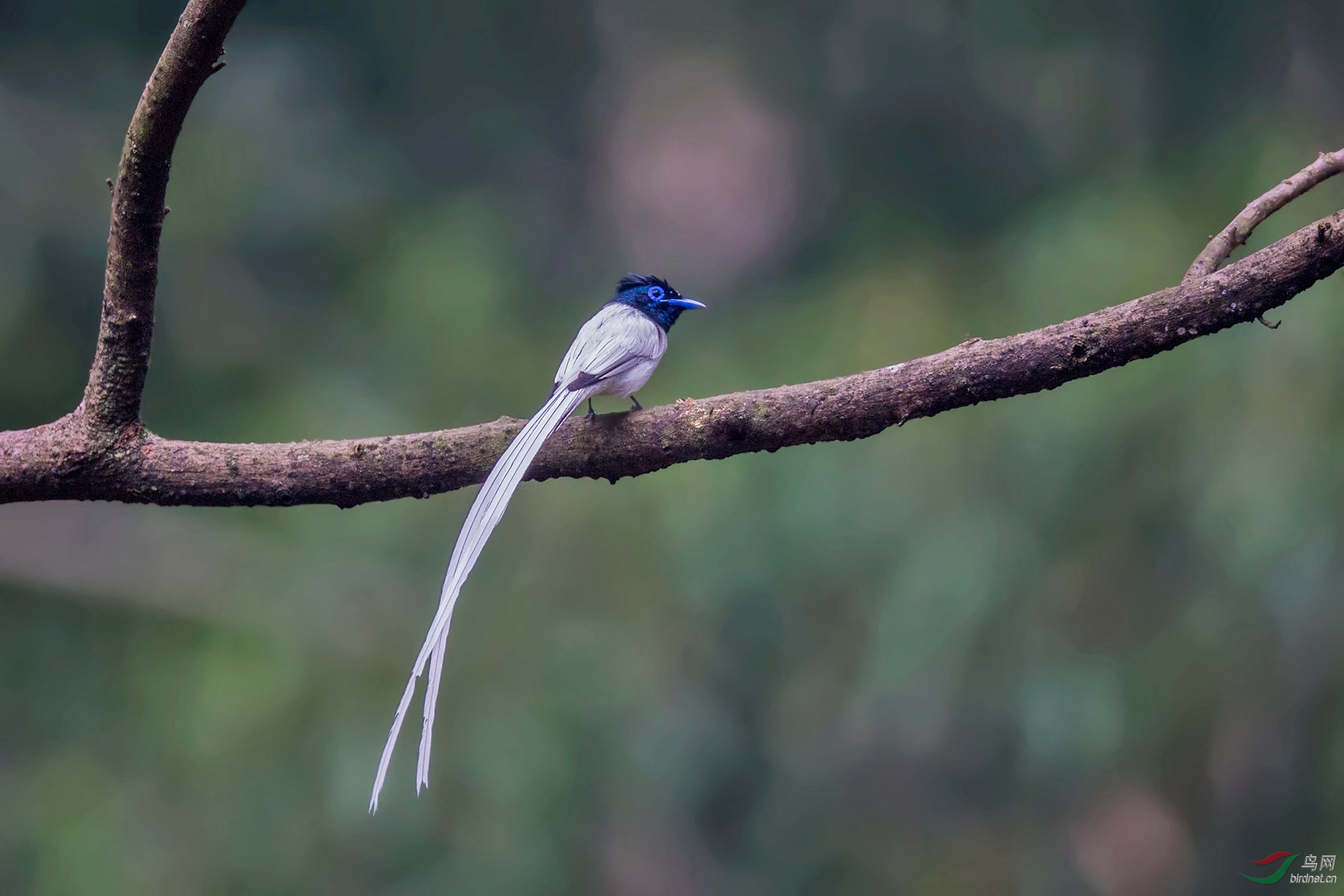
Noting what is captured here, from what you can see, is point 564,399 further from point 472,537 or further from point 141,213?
point 141,213

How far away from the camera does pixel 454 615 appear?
3.03 meters

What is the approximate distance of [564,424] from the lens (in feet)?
5.65

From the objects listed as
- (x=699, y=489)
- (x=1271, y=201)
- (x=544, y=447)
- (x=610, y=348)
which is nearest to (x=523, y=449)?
(x=544, y=447)

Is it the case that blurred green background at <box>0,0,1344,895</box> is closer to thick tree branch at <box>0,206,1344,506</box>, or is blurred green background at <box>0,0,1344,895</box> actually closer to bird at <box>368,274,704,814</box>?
bird at <box>368,274,704,814</box>

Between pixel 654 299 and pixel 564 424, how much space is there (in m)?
0.65

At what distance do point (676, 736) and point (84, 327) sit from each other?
7.60 feet

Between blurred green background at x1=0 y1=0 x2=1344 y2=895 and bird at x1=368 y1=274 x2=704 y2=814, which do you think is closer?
bird at x1=368 y1=274 x2=704 y2=814

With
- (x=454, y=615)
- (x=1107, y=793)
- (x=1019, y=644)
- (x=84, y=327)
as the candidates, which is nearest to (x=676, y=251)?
(x=454, y=615)

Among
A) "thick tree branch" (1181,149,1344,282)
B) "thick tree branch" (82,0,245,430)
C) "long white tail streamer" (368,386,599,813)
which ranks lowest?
"long white tail streamer" (368,386,599,813)

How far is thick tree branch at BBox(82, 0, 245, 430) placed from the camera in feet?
4.23

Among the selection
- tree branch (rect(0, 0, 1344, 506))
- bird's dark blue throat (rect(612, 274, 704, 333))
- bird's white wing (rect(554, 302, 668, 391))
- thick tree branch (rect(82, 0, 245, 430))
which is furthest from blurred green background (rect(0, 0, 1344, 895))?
thick tree branch (rect(82, 0, 245, 430))

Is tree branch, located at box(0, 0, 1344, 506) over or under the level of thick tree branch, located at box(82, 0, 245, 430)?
under

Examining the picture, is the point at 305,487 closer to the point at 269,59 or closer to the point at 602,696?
the point at 602,696

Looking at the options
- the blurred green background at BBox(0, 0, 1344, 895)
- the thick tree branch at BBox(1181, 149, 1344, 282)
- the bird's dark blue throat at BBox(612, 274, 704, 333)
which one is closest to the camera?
the thick tree branch at BBox(1181, 149, 1344, 282)
